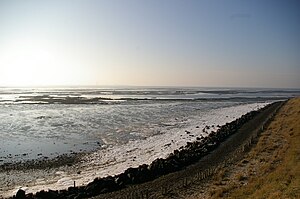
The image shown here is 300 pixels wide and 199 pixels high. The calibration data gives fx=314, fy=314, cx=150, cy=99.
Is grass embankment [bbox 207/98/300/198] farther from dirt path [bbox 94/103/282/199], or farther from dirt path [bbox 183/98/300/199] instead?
dirt path [bbox 94/103/282/199]

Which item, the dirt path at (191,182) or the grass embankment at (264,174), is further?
the dirt path at (191,182)

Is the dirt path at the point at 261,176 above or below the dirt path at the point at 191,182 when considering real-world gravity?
above

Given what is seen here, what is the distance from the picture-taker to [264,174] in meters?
18.3

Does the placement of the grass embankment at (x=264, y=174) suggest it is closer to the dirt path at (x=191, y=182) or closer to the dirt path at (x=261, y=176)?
the dirt path at (x=261, y=176)

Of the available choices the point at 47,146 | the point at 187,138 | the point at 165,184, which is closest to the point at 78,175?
the point at 165,184

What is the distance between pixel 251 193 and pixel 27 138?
25.7 metres

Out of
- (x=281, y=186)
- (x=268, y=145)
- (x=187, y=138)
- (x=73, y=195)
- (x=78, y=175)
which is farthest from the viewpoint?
(x=187, y=138)

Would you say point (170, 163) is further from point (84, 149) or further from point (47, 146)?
point (47, 146)

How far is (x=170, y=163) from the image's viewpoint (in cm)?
2128

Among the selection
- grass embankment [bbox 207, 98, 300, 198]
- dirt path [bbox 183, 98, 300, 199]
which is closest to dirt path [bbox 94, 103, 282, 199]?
dirt path [bbox 183, 98, 300, 199]

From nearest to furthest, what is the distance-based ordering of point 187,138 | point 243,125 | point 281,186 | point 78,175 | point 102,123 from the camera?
point 281,186
point 78,175
point 187,138
point 243,125
point 102,123

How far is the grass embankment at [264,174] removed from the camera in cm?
1445

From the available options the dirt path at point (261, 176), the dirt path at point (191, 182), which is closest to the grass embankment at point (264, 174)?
the dirt path at point (261, 176)

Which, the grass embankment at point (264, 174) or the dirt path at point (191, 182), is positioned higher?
the grass embankment at point (264, 174)
